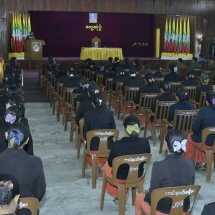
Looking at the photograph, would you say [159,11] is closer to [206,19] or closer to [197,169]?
[206,19]

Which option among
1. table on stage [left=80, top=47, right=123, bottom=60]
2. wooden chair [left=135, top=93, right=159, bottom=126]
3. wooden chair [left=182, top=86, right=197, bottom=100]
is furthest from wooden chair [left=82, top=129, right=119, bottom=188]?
table on stage [left=80, top=47, right=123, bottom=60]

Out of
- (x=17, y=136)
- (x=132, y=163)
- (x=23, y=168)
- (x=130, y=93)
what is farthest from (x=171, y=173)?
(x=130, y=93)

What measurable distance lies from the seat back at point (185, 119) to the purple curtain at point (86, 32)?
19.2 m

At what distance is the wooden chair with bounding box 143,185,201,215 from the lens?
15.5 feet

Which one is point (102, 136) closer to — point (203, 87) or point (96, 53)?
point (203, 87)

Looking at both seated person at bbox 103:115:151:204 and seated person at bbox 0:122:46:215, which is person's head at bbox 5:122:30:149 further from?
seated person at bbox 103:115:151:204

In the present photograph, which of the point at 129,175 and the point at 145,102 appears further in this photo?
the point at 145,102

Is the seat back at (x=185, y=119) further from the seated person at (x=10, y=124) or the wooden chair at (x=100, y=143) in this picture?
the seated person at (x=10, y=124)

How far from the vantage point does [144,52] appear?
91.7ft

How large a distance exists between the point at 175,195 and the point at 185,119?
149 inches

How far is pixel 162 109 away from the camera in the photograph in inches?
369

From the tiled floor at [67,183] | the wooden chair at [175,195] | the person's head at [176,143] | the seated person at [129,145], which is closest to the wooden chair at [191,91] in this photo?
the tiled floor at [67,183]

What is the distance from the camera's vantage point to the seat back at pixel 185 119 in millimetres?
8367

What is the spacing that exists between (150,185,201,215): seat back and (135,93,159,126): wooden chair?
5362mm
